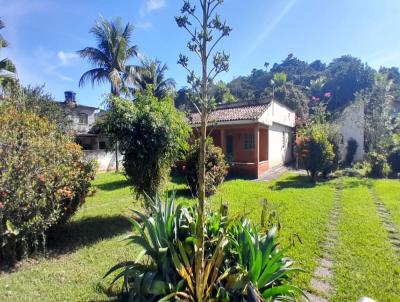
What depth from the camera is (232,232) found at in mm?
3836

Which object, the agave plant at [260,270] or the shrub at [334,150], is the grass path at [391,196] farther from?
the agave plant at [260,270]

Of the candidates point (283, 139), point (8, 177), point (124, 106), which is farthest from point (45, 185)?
point (283, 139)

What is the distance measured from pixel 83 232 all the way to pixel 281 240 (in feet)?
16.0

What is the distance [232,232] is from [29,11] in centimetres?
894

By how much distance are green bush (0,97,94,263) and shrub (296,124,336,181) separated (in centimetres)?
1239

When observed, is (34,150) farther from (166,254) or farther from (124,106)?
(166,254)

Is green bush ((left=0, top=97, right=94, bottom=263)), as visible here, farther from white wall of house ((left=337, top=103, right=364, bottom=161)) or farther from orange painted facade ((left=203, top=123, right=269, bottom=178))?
white wall of house ((left=337, top=103, right=364, bottom=161))

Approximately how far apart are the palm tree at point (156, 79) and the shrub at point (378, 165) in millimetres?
18979

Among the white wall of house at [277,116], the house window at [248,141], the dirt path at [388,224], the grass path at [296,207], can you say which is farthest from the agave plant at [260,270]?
the house window at [248,141]

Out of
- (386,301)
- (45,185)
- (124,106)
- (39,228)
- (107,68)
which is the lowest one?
(386,301)

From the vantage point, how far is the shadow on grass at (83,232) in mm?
5863

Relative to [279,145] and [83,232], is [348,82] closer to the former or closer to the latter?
[279,145]

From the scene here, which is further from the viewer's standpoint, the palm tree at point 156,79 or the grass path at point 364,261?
the palm tree at point 156,79

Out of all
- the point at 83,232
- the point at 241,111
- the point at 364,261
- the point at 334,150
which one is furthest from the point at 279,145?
the point at 83,232
